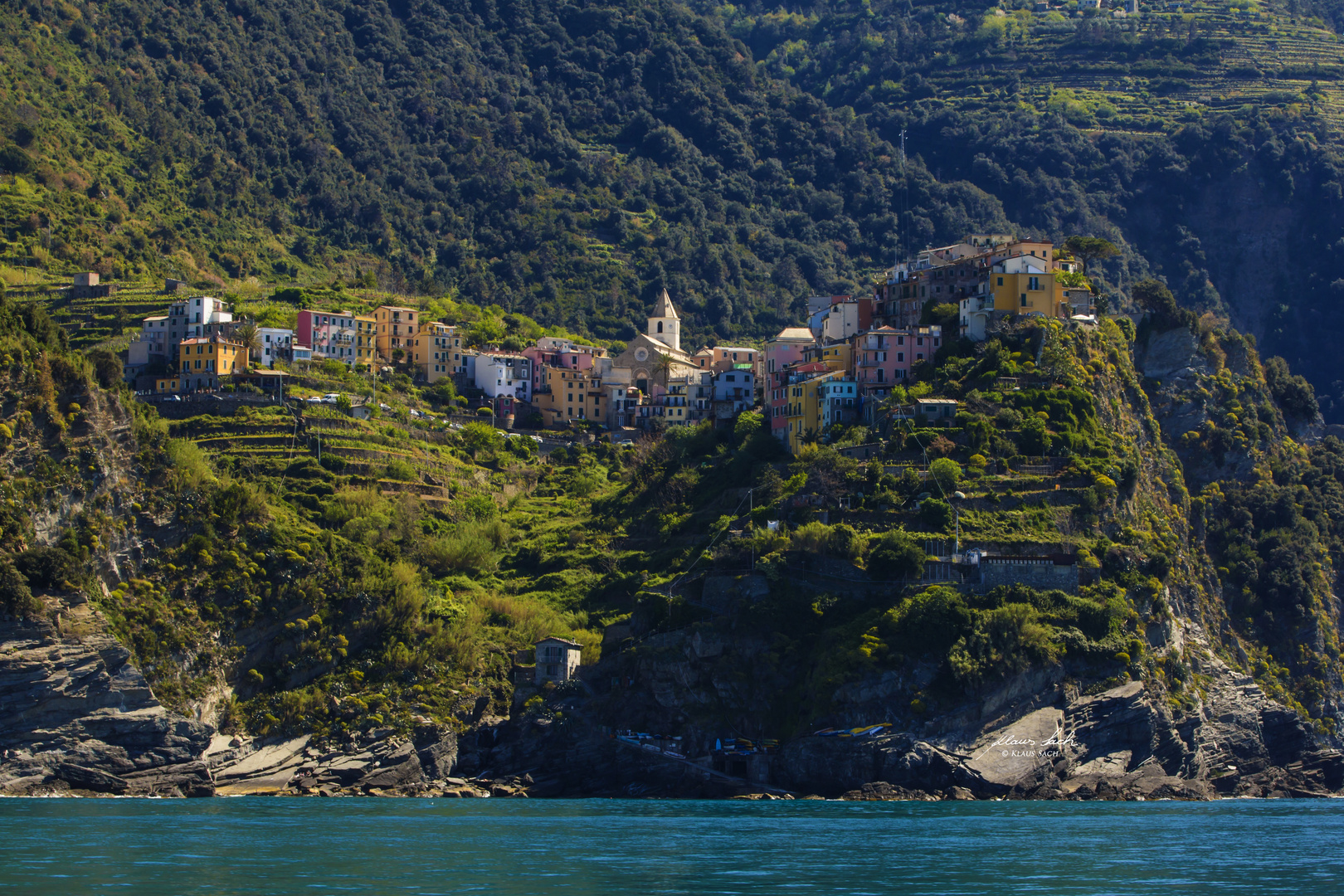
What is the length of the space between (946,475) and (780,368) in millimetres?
26858

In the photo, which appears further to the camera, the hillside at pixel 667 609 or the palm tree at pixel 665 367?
the palm tree at pixel 665 367

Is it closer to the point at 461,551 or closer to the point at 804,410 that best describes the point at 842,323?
the point at 804,410

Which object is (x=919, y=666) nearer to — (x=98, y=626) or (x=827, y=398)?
(x=827, y=398)

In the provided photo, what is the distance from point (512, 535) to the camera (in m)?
109

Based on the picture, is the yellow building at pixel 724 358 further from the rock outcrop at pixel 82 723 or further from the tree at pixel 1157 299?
the rock outcrop at pixel 82 723

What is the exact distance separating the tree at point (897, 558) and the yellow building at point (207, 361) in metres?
47.8

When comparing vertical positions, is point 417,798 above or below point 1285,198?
below

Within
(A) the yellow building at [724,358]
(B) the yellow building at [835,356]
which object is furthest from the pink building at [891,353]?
(A) the yellow building at [724,358]

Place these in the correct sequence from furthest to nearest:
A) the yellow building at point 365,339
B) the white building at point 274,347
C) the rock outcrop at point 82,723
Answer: the yellow building at point 365,339
the white building at point 274,347
the rock outcrop at point 82,723

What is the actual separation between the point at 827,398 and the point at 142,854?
5523cm

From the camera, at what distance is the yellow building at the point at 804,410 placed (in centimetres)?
10375

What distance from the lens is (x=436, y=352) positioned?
429ft

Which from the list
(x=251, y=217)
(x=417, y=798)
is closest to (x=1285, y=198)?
(x=251, y=217)

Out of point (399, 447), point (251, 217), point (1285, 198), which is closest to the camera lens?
point (399, 447)
